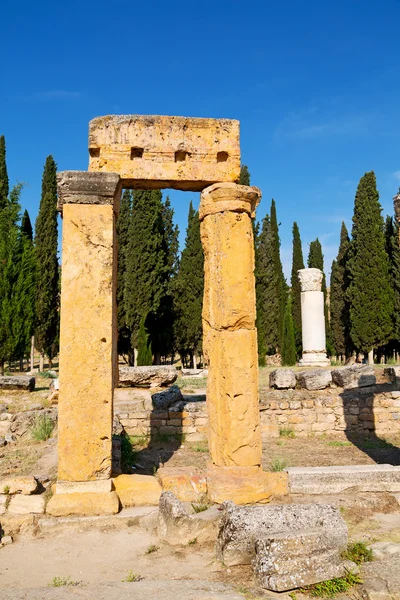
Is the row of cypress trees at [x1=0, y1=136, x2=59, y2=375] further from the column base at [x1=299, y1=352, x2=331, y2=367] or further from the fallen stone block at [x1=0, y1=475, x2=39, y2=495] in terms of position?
the fallen stone block at [x1=0, y1=475, x2=39, y2=495]

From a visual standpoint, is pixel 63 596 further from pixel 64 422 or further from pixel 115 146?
pixel 115 146

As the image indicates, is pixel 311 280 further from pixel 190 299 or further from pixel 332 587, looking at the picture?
pixel 332 587

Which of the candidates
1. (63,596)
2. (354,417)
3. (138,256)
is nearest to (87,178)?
(63,596)

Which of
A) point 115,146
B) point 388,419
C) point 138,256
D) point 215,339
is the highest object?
point 138,256

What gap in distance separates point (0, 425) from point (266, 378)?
9309 millimetres

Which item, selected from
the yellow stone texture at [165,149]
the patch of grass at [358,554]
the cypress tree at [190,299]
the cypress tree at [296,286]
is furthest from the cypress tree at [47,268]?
the patch of grass at [358,554]

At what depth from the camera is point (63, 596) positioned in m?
3.02

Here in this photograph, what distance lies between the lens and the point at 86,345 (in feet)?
16.9

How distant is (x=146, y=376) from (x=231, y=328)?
838cm

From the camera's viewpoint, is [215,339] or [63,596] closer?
[63,596]

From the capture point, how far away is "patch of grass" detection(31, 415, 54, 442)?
371 inches

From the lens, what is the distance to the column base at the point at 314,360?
19578 millimetres

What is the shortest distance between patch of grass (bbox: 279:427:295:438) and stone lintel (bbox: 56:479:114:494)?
260 inches

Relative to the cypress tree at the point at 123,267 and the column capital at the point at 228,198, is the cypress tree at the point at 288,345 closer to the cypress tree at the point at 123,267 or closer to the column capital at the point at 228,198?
the cypress tree at the point at 123,267
